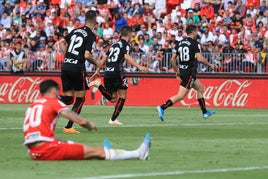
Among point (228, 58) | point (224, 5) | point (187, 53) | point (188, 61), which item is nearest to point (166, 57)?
point (228, 58)

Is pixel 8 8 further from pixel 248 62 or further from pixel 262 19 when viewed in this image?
pixel 248 62

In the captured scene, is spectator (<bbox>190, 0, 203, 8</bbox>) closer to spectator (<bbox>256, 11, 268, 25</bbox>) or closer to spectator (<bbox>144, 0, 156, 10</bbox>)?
spectator (<bbox>144, 0, 156, 10</bbox>)

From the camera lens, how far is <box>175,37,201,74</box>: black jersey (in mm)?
23344

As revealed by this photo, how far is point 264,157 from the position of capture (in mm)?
13492

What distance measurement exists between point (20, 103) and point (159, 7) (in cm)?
747

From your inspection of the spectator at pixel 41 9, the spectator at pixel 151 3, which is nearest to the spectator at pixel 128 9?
the spectator at pixel 151 3

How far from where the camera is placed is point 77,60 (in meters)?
18.7

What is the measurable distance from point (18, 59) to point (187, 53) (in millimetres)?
12633

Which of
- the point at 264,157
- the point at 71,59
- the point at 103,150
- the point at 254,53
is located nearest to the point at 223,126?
the point at 71,59

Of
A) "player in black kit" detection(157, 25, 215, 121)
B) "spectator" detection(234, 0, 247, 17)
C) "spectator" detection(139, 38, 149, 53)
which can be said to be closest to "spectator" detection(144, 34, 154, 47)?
"spectator" detection(139, 38, 149, 53)

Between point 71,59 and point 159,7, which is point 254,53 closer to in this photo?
point 159,7

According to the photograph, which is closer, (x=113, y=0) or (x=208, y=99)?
(x=208, y=99)

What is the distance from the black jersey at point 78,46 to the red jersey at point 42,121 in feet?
20.9

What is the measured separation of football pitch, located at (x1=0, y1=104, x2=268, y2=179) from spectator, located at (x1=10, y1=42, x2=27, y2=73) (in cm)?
1073
